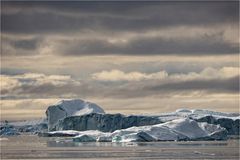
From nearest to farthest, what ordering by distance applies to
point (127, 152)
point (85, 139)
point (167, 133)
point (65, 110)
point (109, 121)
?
1. point (127, 152)
2. point (167, 133)
3. point (85, 139)
4. point (109, 121)
5. point (65, 110)

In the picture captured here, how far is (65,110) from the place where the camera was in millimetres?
117375

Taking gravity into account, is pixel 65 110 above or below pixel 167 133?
above

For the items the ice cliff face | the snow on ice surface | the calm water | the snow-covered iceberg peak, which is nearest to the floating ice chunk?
the snow on ice surface

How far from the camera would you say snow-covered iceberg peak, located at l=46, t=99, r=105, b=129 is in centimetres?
11606

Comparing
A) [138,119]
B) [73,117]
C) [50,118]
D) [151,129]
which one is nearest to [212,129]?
[151,129]

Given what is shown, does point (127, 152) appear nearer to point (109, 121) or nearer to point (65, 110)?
point (109, 121)

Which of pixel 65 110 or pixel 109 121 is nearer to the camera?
pixel 109 121

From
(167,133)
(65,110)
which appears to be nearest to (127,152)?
(167,133)

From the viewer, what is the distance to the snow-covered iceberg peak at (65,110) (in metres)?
116

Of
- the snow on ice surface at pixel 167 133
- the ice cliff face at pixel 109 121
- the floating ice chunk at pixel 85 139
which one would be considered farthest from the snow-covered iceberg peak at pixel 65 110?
the snow on ice surface at pixel 167 133

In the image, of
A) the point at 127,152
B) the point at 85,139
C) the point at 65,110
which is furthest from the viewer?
the point at 65,110

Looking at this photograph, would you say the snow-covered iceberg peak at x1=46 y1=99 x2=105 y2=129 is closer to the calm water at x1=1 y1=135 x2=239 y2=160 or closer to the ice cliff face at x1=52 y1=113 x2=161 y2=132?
the ice cliff face at x1=52 y1=113 x2=161 y2=132

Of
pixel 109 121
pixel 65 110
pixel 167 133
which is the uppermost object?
pixel 65 110

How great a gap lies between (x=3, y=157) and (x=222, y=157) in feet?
54.0
